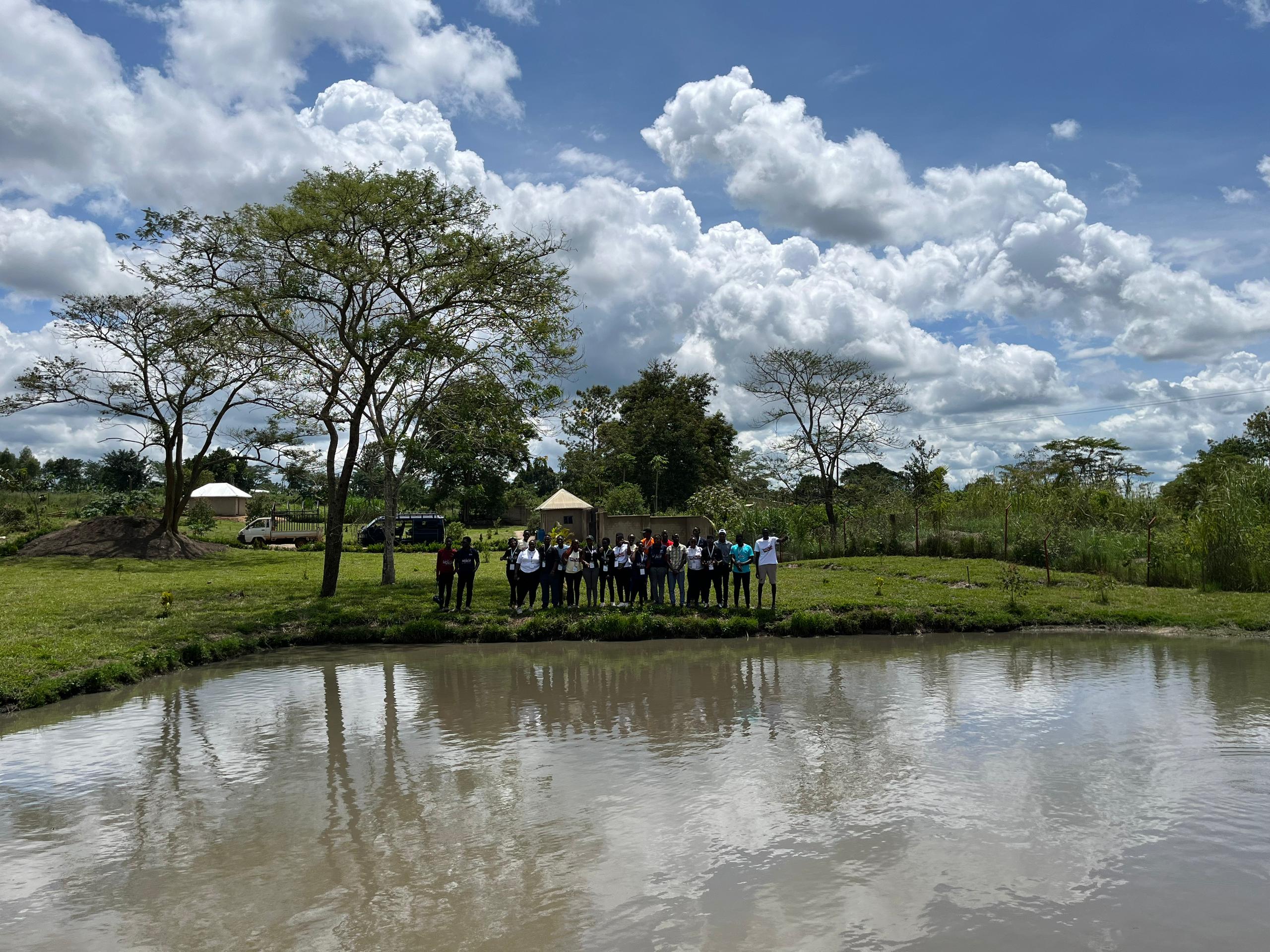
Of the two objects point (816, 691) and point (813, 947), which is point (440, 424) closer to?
point (816, 691)

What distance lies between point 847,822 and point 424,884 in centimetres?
324

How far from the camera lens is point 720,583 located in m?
17.7

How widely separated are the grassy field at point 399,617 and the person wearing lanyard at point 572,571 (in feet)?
1.85

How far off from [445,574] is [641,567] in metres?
4.02

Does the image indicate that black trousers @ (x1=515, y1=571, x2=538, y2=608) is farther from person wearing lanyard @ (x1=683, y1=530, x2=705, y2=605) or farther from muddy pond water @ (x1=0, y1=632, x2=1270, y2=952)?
muddy pond water @ (x1=0, y1=632, x2=1270, y2=952)

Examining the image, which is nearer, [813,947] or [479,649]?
[813,947]

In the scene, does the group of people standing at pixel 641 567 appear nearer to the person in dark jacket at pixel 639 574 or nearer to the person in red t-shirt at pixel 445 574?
the person in dark jacket at pixel 639 574

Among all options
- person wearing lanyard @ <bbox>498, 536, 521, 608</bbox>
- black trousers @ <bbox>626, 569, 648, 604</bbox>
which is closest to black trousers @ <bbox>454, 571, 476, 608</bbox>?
person wearing lanyard @ <bbox>498, 536, 521, 608</bbox>

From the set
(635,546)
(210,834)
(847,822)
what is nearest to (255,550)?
(635,546)

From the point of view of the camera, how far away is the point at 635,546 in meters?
17.7

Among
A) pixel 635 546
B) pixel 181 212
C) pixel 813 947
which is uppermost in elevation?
pixel 181 212

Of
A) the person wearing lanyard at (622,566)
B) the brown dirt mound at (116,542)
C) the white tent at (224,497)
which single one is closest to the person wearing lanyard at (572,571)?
the person wearing lanyard at (622,566)

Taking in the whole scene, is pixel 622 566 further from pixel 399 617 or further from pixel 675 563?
pixel 399 617

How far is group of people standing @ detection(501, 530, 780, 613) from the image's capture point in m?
16.8
